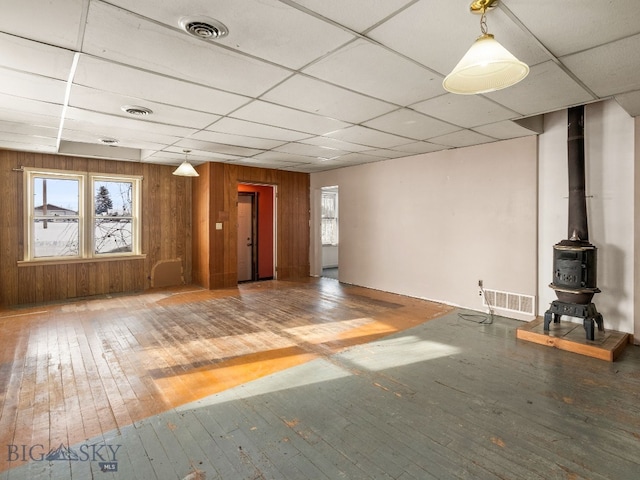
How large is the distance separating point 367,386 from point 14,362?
3463 millimetres

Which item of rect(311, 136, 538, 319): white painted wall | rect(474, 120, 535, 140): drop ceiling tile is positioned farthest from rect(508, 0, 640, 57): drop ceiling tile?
rect(311, 136, 538, 319): white painted wall

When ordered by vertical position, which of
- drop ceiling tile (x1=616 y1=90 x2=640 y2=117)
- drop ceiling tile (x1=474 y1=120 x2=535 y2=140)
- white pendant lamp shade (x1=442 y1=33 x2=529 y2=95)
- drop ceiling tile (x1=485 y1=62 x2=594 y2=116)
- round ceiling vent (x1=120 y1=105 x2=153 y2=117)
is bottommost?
white pendant lamp shade (x1=442 y1=33 x2=529 y2=95)

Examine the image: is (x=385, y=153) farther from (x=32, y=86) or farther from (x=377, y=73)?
(x=32, y=86)

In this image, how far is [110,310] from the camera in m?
5.43

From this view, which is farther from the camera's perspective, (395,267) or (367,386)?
(395,267)

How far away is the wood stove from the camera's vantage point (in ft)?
12.5

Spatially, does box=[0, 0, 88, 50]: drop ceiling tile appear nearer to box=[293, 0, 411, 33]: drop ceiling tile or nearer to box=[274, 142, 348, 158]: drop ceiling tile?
box=[293, 0, 411, 33]: drop ceiling tile

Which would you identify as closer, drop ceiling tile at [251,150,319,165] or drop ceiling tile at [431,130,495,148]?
drop ceiling tile at [431,130,495,148]

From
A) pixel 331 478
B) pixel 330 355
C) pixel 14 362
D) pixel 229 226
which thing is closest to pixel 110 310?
pixel 14 362

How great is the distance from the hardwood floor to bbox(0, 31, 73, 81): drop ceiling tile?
2.59 m

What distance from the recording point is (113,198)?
6840mm

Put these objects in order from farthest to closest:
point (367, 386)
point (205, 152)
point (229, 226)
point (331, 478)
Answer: point (229, 226), point (205, 152), point (367, 386), point (331, 478)

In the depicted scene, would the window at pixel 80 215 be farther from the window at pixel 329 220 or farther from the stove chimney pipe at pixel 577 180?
the stove chimney pipe at pixel 577 180

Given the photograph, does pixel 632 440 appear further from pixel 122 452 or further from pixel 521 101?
pixel 122 452
